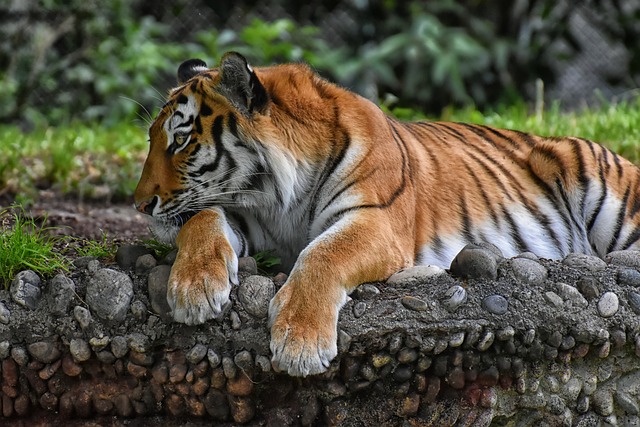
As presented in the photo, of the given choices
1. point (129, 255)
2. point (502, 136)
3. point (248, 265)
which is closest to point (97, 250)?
point (129, 255)

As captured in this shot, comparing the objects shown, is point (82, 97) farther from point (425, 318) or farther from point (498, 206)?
point (425, 318)

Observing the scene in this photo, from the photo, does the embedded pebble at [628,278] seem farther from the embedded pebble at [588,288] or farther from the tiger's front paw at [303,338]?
the tiger's front paw at [303,338]

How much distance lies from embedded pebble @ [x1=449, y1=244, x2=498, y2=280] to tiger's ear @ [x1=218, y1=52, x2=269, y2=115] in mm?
825

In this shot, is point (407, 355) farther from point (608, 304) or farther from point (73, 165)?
point (73, 165)

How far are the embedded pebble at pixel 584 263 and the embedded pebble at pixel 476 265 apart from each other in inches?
11.2

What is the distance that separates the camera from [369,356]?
267 centimetres

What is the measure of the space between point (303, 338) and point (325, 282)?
0.21 meters

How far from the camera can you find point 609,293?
2.90 metres

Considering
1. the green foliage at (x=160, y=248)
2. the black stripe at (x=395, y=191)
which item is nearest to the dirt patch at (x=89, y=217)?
the green foliage at (x=160, y=248)

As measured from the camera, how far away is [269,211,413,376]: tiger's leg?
98.1 inches

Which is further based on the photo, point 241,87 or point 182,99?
point 182,99

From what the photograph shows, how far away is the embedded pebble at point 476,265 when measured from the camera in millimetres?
2869

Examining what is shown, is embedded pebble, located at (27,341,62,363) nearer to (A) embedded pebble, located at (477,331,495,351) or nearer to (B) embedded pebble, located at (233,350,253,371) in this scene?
(B) embedded pebble, located at (233,350,253,371)

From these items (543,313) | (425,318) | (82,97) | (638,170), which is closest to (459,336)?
(425,318)
